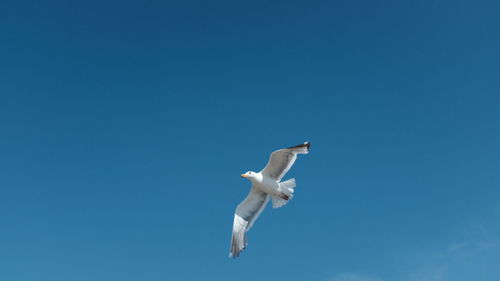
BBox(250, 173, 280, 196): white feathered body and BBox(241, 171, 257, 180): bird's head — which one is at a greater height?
BBox(241, 171, 257, 180): bird's head

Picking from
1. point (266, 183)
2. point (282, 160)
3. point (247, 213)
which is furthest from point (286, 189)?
point (247, 213)

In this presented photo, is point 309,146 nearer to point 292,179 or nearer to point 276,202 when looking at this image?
point 292,179

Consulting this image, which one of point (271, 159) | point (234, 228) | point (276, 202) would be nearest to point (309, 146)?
point (271, 159)

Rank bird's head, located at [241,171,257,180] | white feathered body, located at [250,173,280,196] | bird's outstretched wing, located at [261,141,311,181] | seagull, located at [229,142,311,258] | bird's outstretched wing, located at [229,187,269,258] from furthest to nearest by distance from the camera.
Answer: bird's outstretched wing, located at [229,187,269,258]
bird's head, located at [241,171,257,180]
white feathered body, located at [250,173,280,196]
seagull, located at [229,142,311,258]
bird's outstretched wing, located at [261,141,311,181]

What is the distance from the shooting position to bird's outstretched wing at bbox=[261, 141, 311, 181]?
27594 millimetres

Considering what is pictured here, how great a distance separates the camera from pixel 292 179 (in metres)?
29.6

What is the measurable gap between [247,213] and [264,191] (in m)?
1.93

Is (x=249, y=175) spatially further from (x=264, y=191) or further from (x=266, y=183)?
(x=264, y=191)

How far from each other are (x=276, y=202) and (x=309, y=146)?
16.4 feet

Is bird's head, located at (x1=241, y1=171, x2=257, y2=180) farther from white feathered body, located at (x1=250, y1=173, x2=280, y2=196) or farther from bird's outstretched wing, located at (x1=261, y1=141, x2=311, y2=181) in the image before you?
bird's outstretched wing, located at (x1=261, y1=141, x2=311, y2=181)

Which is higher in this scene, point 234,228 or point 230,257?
point 234,228

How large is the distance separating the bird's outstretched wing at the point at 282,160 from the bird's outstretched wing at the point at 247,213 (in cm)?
210

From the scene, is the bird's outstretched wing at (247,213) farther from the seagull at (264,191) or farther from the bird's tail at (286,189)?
the bird's tail at (286,189)

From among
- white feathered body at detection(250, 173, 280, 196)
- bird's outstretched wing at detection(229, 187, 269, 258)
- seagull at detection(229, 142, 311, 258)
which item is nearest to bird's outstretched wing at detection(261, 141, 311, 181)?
seagull at detection(229, 142, 311, 258)
